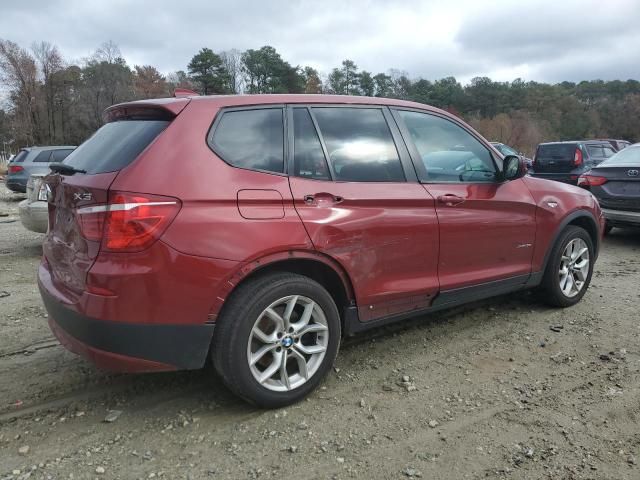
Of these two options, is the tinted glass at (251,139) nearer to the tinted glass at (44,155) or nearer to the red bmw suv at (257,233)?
the red bmw suv at (257,233)

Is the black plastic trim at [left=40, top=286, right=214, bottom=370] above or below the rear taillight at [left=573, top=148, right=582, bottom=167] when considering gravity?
below

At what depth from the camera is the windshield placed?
759 cm

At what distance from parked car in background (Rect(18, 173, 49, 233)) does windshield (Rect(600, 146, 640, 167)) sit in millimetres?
7992

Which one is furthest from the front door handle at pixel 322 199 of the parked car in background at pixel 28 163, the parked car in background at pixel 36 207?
the parked car in background at pixel 28 163

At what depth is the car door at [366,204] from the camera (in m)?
2.88

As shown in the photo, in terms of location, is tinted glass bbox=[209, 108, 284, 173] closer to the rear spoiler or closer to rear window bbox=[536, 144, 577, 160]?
the rear spoiler

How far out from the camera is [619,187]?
7.36 meters

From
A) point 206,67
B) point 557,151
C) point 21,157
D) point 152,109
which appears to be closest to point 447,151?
point 152,109

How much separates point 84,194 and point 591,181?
24.7 feet

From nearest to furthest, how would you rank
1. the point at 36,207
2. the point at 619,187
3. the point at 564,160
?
the point at 36,207 → the point at 619,187 → the point at 564,160

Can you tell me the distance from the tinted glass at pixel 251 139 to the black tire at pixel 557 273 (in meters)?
2.74

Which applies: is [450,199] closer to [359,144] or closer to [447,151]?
[447,151]

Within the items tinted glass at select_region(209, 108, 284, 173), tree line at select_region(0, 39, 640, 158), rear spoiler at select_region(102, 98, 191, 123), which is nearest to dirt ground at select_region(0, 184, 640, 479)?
tinted glass at select_region(209, 108, 284, 173)

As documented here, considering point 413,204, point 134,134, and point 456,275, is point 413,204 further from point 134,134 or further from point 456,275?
point 134,134
